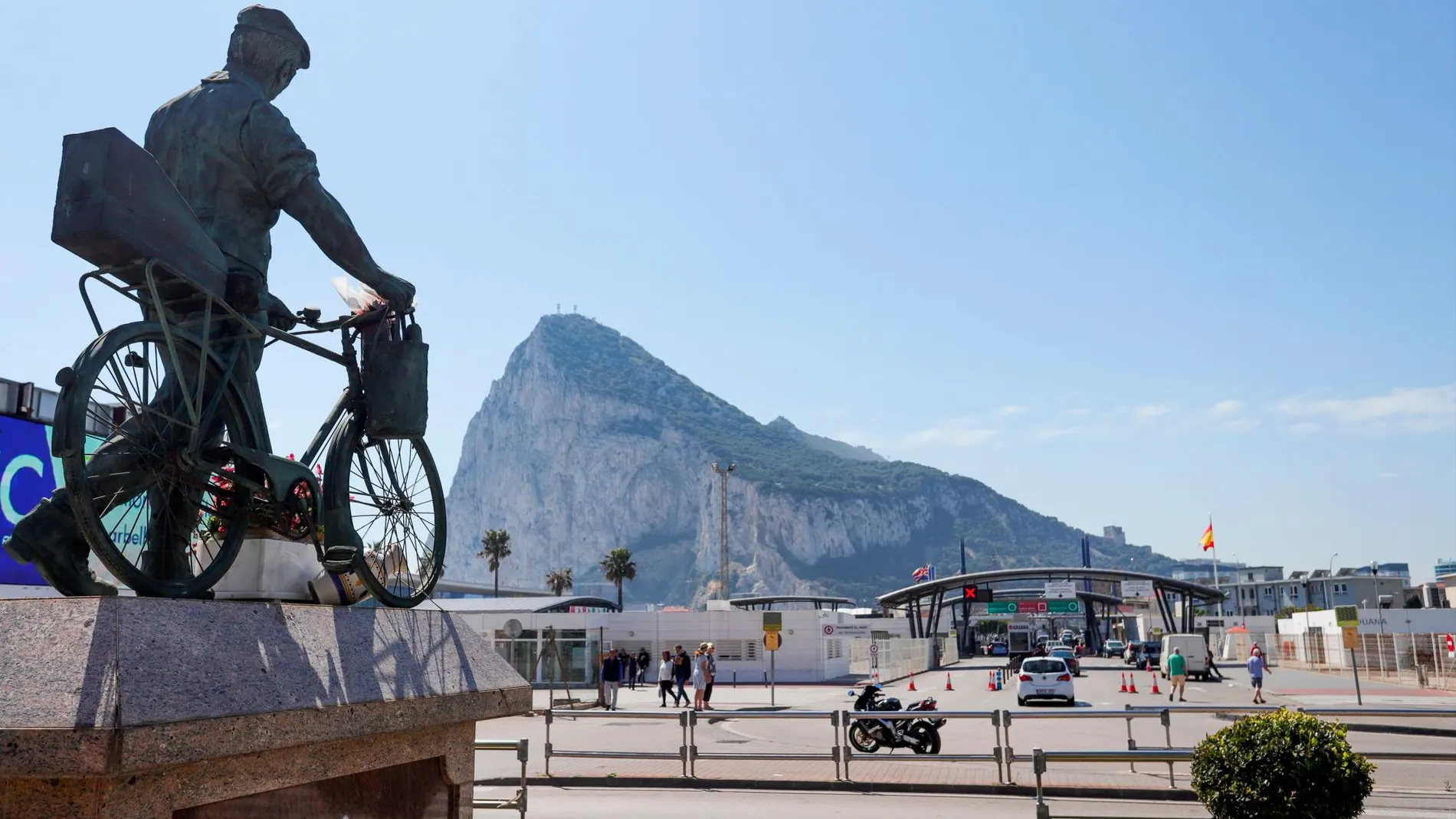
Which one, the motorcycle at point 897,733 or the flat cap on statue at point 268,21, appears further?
the motorcycle at point 897,733

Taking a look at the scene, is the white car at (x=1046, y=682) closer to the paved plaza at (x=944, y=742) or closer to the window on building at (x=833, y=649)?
the paved plaza at (x=944, y=742)

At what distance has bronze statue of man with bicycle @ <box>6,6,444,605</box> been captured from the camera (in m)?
4.09

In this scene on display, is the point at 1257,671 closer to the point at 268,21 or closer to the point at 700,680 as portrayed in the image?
the point at 700,680

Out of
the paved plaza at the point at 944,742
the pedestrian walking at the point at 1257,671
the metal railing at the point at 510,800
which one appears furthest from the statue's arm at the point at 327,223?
the pedestrian walking at the point at 1257,671

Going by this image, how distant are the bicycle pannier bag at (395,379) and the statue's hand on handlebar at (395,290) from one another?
97mm

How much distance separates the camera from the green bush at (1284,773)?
680 centimetres

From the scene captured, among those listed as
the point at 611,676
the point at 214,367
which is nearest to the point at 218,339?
the point at 214,367

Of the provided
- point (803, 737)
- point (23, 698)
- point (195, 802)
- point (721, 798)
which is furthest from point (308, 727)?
point (803, 737)

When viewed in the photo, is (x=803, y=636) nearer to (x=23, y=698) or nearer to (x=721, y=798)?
(x=721, y=798)

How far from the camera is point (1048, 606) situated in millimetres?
69312

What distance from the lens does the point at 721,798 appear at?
44.2ft

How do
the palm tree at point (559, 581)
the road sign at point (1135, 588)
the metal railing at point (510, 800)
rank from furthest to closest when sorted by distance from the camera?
the palm tree at point (559, 581) < the road sign at point (1135, 588) < the metal railing at point (510, 800)

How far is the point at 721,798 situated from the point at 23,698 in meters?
11.2

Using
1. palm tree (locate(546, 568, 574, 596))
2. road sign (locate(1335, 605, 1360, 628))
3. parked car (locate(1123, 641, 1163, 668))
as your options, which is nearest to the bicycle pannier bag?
road sign (locate(1335, 605, 1360, 628))
